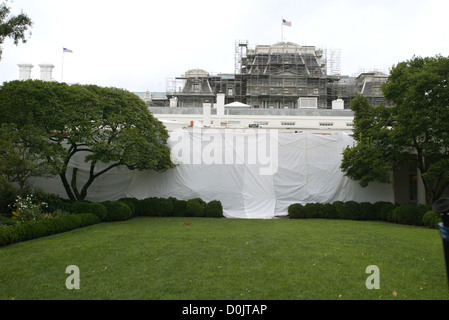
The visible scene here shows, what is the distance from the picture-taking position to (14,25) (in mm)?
8750

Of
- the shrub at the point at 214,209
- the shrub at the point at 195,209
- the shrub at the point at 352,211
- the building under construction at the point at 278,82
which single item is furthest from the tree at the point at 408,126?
the building under construction at the point at 278,82

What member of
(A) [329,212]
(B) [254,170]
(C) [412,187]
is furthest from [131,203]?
(C) [412,187]

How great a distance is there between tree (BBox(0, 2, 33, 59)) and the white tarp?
727cm

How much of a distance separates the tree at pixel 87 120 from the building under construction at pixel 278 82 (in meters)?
32.3

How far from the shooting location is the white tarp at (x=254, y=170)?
1461cm

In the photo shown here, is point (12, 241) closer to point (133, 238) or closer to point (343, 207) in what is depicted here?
point (133, 238)

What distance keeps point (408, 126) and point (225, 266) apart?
972 cm

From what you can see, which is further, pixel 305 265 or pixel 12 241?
pixel 12 241

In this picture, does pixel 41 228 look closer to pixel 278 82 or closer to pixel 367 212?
pixel 367 212

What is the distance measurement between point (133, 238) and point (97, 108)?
21.7ft
